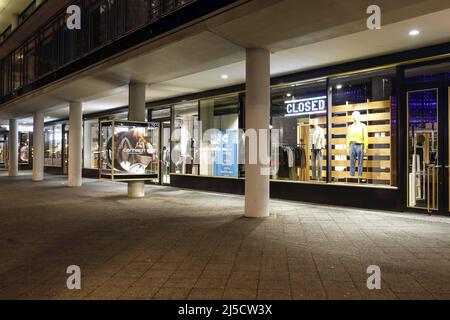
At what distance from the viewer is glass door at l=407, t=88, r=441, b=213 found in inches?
365

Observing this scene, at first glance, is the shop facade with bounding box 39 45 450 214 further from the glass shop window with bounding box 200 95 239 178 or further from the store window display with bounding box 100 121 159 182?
the store window display with bounding box 100 121 159 182

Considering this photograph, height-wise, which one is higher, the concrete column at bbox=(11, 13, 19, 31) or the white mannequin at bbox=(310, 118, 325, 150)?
the concrete column at bbox=(11, 13, 19, 31)

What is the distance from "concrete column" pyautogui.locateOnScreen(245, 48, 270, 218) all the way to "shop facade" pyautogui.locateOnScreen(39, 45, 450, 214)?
3116 mm

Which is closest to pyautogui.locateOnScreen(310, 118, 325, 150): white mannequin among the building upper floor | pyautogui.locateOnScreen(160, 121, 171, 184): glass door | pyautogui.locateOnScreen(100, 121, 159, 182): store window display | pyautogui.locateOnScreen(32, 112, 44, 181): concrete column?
pyautogui.locateOnScreen(100, 121, 159, 182): store window display

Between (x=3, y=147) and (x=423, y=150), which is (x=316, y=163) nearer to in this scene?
(x=423, y=150)

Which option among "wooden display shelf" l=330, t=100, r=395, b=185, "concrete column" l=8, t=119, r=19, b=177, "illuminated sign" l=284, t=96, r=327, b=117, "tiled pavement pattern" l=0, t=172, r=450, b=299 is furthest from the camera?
"concrete column" l=8, t=119, r=19, b=177

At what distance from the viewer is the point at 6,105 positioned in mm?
19922

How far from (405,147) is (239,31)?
5.26 metres

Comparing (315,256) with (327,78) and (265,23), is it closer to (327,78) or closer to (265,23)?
(265,23)

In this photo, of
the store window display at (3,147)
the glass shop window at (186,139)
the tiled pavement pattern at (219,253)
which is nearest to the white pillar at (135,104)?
the tiled pavement pattern at (219,253)

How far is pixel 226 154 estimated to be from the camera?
14.9m

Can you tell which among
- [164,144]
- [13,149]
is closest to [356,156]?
[164,144]

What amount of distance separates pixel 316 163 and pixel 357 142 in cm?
145
